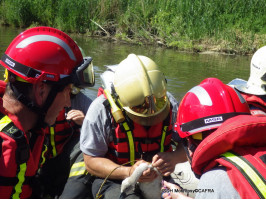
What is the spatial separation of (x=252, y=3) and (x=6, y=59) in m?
13.3

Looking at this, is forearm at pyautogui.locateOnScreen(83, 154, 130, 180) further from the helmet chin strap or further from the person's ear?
the person's ear

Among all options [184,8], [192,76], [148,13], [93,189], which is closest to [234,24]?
[184,8]

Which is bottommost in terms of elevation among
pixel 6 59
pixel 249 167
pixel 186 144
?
pixel 186 144

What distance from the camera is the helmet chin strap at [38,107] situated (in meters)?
1.86

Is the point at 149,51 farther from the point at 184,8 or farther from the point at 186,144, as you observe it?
the point at 186,144

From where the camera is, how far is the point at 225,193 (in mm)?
1517

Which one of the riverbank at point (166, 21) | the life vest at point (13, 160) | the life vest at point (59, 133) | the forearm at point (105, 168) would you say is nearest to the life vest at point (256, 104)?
the forearm at point (105, 168)

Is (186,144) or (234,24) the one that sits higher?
(186,144)

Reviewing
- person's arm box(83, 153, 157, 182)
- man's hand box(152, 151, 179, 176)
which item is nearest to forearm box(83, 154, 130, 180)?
person's arm box(83, 153, 157, 182)

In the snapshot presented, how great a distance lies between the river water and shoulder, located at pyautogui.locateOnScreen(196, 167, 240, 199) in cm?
514

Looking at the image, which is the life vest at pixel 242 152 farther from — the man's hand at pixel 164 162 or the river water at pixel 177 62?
the river water at pixel 177 62

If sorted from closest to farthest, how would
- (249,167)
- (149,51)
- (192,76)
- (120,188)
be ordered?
(249,167) < (120,188) < (192,76) < (149,51)

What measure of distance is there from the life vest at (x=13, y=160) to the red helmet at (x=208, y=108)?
3.04ft

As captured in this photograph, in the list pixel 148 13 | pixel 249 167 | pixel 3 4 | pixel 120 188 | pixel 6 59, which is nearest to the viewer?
pixel 249 167
